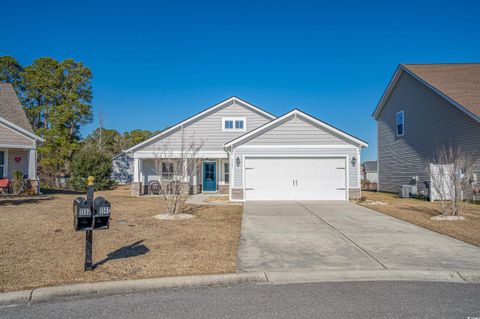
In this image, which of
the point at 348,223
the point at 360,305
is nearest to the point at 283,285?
the point at 360,305

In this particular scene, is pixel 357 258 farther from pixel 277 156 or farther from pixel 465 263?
pixel 277 156

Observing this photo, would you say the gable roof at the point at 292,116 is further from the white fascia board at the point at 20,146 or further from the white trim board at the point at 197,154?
the white fascia board at the point at 20,146

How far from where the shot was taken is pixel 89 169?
2462 cm

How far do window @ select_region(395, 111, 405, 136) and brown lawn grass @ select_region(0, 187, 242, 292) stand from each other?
51.0ft

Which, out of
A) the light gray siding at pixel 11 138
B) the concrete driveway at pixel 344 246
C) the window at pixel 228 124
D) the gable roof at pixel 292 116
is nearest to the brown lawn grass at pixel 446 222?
the concrete driveway at pixel 344 246

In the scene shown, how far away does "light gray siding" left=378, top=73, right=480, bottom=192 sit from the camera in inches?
635

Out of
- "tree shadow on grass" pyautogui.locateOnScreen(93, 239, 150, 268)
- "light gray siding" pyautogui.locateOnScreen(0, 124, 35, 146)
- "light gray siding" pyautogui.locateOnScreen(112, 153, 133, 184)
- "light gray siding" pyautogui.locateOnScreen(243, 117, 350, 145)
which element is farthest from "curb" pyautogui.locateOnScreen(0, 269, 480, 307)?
"light gray siding" pyautogui.locateOnScreen(112, 153, 133, 184)

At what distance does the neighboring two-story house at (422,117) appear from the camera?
15.9 m

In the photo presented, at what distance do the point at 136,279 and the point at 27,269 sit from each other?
1.90 m

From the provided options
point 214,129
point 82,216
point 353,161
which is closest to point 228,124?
point 214,129

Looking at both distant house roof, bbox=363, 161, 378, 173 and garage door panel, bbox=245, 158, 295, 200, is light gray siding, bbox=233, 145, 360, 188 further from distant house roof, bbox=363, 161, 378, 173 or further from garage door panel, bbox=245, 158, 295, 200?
distant house roof, bbox=363, 161, 378, 173

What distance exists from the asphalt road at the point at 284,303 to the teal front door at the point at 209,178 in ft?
56.0

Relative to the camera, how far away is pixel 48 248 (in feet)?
21.6

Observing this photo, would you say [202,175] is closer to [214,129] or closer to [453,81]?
[214,129]
